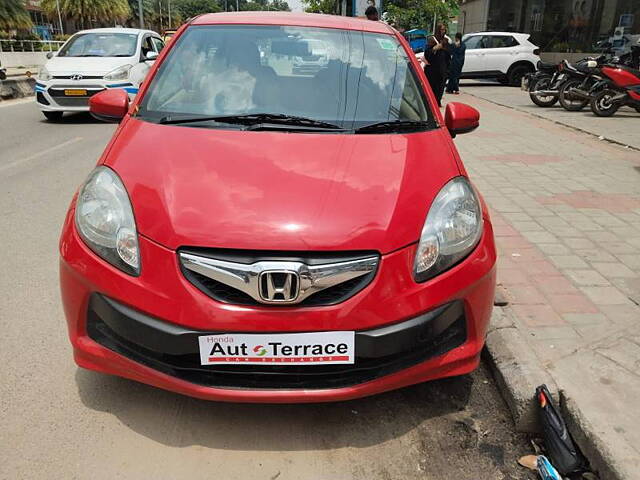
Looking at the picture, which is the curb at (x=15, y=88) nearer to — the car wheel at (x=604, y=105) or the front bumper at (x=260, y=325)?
the car wheel at (x=604, y=105)

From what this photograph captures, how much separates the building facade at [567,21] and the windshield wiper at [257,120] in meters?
17.2

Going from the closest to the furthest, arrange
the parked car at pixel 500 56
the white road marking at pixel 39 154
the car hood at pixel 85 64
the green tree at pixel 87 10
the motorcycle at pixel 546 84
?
the white road marking at pixel 39 154 → the car hood at pixel 85 64 → the motorcycle at pixel 546 84 → the parked car at pixel 500 56 → the green tree at pixel 87 10

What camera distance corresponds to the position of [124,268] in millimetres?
2105

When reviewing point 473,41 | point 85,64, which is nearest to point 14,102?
point 85,64

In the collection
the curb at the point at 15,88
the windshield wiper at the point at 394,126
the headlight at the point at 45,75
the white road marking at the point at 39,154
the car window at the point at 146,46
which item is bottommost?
the curb at the point at 15,88

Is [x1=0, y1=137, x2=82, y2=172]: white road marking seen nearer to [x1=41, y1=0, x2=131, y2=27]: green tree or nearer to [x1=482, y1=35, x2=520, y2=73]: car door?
[x1=482, y1=35, x2=520, y2=73]: car door

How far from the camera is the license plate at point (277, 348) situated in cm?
201

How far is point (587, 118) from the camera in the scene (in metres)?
11.3

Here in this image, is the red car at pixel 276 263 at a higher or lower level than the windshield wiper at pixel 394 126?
lower

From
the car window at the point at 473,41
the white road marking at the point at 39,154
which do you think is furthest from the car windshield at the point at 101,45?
the car window at the point at 473,41

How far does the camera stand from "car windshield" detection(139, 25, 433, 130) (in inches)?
115

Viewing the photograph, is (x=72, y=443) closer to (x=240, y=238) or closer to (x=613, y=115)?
(x=240, y=238)

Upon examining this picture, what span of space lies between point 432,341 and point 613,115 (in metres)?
11.3

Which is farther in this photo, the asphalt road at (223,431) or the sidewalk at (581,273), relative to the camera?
the sidewalk at (581,273)
